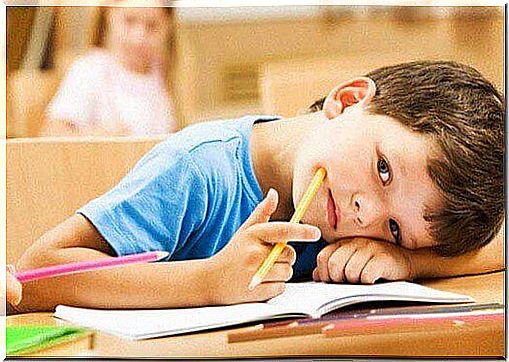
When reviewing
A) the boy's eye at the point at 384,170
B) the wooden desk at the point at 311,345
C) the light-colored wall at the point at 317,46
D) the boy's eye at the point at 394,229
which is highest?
the light-colored wall at the point at 317,46

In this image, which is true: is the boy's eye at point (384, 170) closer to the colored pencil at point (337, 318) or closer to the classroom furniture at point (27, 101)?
the colored pencil at point (337, 318)

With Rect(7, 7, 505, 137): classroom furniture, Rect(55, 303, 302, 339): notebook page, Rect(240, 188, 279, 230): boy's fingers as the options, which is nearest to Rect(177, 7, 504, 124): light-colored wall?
Rect(7, 7, 505, 137): classroom furniture

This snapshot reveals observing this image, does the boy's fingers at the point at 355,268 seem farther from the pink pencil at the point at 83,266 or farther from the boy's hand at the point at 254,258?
the pink pencil at the point at 83,266

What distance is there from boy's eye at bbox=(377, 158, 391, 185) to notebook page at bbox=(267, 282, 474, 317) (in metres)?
0.10

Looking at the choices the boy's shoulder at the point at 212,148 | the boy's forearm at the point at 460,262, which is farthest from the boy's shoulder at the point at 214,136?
the boy's forearm at the point at 460,262

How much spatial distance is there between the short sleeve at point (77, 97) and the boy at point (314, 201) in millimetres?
81

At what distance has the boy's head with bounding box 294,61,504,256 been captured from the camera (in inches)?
41.5

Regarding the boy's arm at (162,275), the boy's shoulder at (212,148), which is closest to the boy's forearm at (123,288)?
the boy's arm at (162,275)

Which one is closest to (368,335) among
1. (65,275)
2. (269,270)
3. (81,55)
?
(269,270)

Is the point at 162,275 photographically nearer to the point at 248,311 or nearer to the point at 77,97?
the point at 248,311

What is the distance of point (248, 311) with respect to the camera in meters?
0.99

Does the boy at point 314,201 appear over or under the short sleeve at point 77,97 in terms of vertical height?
under

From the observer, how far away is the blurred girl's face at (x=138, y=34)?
1.09 metres

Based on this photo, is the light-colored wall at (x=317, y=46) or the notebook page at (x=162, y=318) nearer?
the notebook page at (x=162, y=318)
